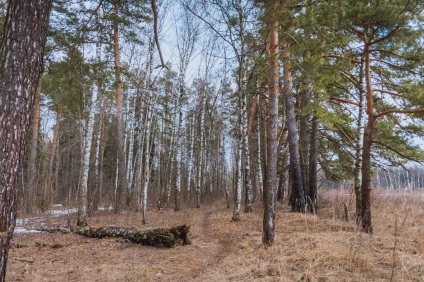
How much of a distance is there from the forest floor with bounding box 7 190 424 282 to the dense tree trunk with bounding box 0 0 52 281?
6.13 ft

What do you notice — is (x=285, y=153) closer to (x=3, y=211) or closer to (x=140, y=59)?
(x=140, y=59)

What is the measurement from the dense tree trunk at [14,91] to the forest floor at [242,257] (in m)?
1.87

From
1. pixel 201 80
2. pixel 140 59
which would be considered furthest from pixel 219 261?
pixel 201 80

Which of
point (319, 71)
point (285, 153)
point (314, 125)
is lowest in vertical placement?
point (285, 153)

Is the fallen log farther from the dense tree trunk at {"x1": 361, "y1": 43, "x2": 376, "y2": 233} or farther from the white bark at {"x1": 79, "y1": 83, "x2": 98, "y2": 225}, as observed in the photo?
the dense tree trunk at {"x1": 361, "y1": 43, "x2": 376, "y2": 233}

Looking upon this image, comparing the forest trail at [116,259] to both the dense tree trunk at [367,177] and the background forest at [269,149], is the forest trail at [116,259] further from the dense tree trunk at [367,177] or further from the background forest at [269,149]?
the dense tree trunk at [367,177]

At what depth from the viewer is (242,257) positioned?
4.52m

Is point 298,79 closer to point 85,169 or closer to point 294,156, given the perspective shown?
point 294,156

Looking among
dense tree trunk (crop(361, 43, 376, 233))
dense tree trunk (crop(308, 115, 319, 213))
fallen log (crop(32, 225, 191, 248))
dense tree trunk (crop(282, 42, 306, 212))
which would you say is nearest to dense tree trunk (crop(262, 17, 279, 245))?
fallen log (crop(32, 225, 191, 248))

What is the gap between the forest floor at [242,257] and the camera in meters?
3.40

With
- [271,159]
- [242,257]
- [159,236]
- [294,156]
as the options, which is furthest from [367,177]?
[159,236]

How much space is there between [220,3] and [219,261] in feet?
22.8

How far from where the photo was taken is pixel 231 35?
8.41 metres

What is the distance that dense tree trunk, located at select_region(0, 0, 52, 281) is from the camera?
2465 mm
